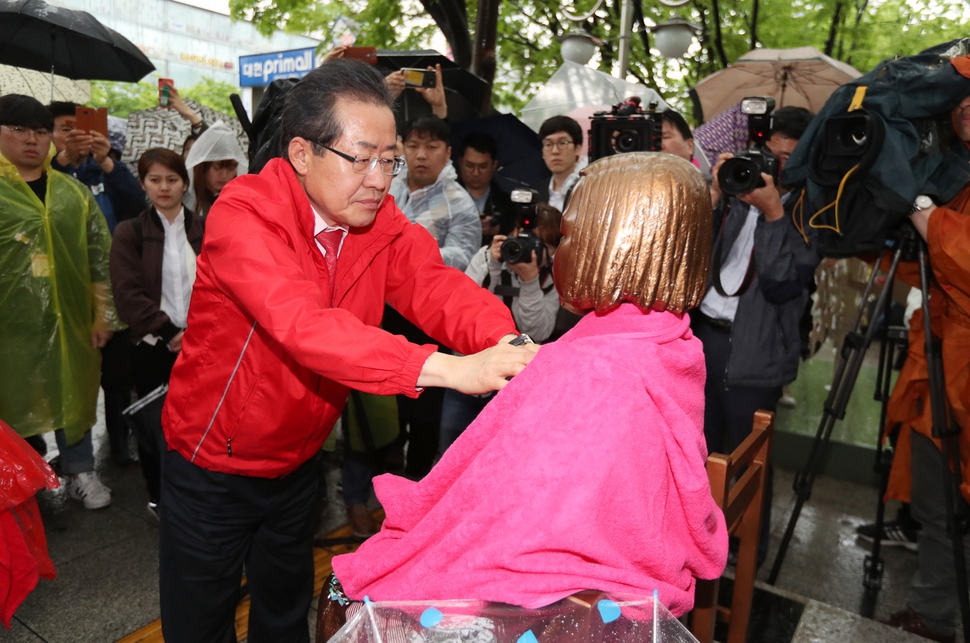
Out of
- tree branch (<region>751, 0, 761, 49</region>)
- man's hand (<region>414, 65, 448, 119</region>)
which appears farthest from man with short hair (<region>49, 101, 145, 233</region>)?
tree branch (<region>751, 0, 761, 49</region>)

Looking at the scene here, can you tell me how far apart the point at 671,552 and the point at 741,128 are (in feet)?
11.9

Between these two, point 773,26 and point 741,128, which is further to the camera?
point 773,26

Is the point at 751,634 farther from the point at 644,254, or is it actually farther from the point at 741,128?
the point at 741,128

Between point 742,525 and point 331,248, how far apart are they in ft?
4.51

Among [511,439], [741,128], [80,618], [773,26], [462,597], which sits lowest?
[80,618]

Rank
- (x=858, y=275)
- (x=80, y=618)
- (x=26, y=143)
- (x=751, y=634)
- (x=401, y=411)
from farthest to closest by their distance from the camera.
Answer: (x=858, y=275), (x=401, y=411), (x=26, y=143), (x=80, y=618), (x=751, y=634)

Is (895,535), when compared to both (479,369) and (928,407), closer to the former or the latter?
(928,407)

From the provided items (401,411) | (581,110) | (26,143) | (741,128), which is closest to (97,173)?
(26,143)

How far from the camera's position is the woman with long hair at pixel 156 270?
→ 3.45 metres

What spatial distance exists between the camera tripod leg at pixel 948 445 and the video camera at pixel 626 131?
1153 mm

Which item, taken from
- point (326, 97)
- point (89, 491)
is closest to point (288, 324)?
point (326, 97)

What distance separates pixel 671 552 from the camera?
1.28 metres

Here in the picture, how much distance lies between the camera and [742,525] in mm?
2055

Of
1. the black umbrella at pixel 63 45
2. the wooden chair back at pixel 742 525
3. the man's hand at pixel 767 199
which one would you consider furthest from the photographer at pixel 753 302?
the black umbrella at pixel 63 45
